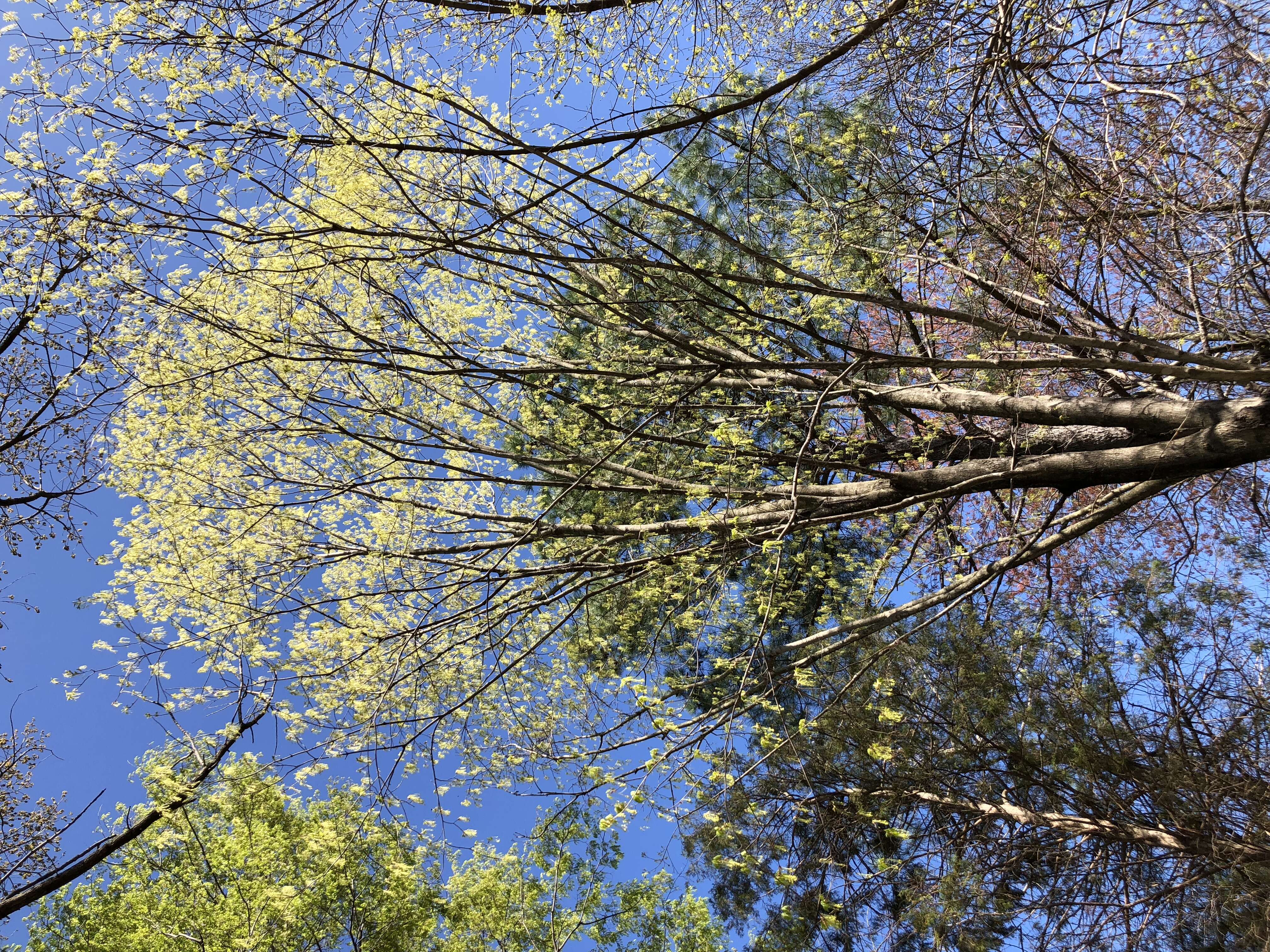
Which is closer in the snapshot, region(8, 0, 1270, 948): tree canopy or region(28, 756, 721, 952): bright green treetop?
region(8, 0, 1270, 948): tree canopy

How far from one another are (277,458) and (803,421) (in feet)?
12.1

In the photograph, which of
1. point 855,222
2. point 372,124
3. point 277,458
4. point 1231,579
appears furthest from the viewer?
point 1231,579

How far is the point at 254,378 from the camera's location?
194 inches

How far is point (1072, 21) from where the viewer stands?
3850mm

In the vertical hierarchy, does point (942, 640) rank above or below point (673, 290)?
below

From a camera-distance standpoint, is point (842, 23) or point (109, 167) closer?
point (109, 167)

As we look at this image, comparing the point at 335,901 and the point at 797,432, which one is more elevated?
the point at 797,432

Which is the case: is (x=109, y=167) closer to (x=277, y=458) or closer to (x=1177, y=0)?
(x=277, y=458)

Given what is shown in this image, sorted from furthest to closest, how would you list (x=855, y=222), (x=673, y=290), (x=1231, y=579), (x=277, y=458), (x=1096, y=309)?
(x=1231, y=579) → (x=277, y=458) → (x=855, y=222) → (x=673, y=290) → (x=1096, y=309)

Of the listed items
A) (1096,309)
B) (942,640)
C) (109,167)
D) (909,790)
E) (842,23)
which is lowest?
(909,790)

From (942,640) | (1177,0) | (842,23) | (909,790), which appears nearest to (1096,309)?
(1177,0)

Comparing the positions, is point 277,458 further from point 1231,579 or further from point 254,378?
point 1231,579

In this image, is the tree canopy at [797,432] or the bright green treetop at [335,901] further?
the bright green treetop at [335,901]

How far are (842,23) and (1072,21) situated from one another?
1091 mm
